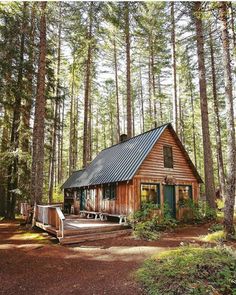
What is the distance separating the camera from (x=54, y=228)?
35.3 feet

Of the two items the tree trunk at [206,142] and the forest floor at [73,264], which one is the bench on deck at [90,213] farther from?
the tree trunk at [206,142]

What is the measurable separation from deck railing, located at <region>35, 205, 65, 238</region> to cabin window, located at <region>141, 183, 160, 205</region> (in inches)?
174

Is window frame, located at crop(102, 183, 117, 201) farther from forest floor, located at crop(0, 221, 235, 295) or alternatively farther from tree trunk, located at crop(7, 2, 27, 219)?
tree trunk, located at crop(7, 2, 27, 219)

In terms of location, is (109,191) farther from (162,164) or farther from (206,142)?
(206,142)

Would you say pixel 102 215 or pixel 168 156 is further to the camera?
pixel 102 215

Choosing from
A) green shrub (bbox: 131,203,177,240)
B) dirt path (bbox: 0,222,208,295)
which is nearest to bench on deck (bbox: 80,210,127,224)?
green shrub (bbox: 131,203,177,240)

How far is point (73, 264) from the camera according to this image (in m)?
7.23

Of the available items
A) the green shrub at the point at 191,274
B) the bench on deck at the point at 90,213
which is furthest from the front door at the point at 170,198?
the green shrub at the point at 191,274

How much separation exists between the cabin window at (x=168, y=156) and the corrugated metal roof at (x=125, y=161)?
120 cm

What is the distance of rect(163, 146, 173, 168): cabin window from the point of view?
14156mm

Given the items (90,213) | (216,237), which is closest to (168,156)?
(216,237)

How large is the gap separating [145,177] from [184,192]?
3778 millimetres

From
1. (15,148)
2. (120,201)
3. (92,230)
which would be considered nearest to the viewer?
(92,230)

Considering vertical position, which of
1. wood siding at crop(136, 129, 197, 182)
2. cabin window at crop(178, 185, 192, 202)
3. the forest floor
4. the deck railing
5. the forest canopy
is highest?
the forest canopy
